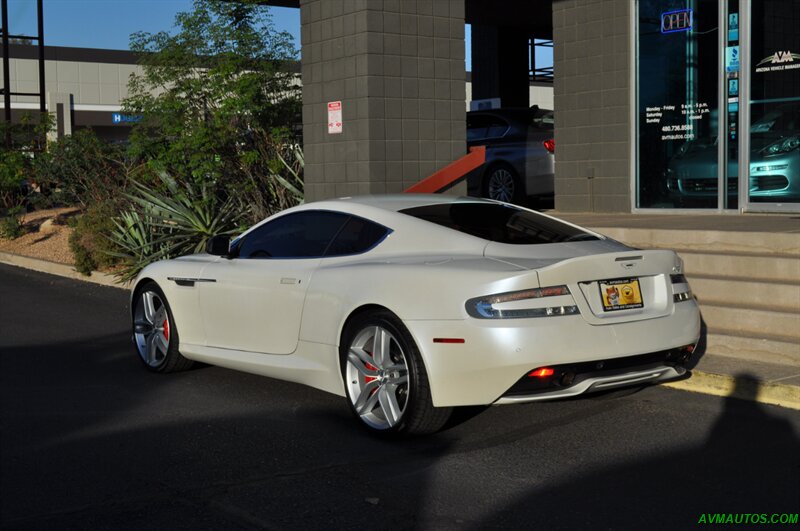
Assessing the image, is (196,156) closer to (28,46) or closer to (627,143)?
(627,143)

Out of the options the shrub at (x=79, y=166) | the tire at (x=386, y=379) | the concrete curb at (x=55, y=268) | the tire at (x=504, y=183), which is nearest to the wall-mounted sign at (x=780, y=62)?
the tire at (x=504, y=183)

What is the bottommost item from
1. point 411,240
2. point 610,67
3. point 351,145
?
point 411,240

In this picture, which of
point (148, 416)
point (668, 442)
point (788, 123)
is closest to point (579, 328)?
point (668, 442)

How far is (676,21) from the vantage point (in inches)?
560

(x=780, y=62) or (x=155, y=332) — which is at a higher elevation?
(x=780, y=62)

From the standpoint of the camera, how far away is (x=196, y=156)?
1550 centimetres

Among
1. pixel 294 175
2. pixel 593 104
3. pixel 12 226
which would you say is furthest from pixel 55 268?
pixel 593 104

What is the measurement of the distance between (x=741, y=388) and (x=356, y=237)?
2.76 m

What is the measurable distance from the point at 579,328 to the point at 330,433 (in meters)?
1.64

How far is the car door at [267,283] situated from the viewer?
22.6 feet

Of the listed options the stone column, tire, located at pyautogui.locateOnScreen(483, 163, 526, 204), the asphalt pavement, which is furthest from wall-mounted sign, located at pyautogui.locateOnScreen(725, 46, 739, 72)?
the asphalt pavement

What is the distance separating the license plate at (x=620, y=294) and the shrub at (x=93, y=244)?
10515mm

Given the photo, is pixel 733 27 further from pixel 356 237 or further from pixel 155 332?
pixel 155 332

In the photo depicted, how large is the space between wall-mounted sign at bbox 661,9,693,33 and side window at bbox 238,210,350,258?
8.57 m
